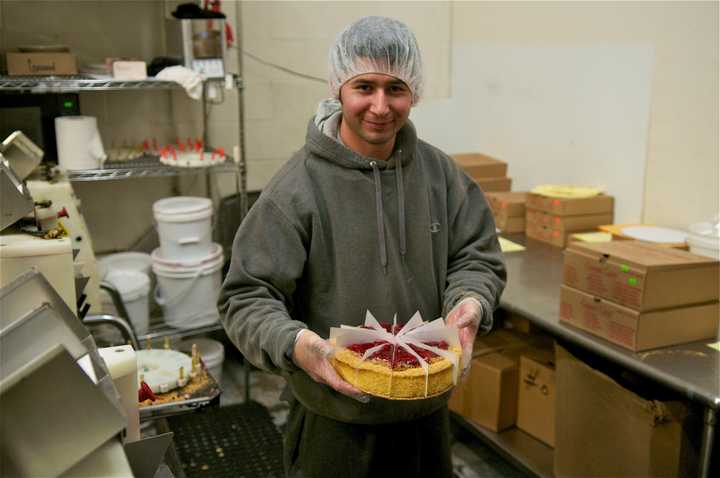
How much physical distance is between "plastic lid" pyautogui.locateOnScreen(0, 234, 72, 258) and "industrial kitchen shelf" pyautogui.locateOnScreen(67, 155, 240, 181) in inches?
52.6

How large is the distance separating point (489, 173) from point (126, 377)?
288 centimetres

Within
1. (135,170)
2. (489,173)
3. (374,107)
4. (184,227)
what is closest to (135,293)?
(184,227)

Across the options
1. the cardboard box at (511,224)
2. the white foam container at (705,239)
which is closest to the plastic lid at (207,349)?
the cardboard box at (511,224)

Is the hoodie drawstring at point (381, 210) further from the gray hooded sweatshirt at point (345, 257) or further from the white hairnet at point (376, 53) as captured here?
the white hairnet at point (376, 53)

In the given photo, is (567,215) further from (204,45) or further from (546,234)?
(204,45)

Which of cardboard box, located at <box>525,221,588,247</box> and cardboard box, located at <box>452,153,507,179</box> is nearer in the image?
cardboard box, located at <box>525,221,588,247</box>

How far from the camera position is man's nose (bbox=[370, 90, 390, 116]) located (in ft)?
4.97

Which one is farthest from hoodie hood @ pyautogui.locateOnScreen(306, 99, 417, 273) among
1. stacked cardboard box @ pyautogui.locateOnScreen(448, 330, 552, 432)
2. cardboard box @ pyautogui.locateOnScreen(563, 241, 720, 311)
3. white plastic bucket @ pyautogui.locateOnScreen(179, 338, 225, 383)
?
white plastic bucket @ pyautogui.locateOnScreen(179, 338, 225, 383)

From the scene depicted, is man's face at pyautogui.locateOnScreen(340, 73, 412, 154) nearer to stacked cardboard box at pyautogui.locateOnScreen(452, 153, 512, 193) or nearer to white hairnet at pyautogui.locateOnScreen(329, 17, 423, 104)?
white hairnet at pyautogui.locateOnScreen(329, 17, 423, 104)

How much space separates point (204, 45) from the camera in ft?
9.59

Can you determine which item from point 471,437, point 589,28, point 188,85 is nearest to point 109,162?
point 188,85

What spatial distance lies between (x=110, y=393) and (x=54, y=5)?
9.34 feet

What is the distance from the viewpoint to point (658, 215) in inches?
114

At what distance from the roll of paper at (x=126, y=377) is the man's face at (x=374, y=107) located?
75cm
